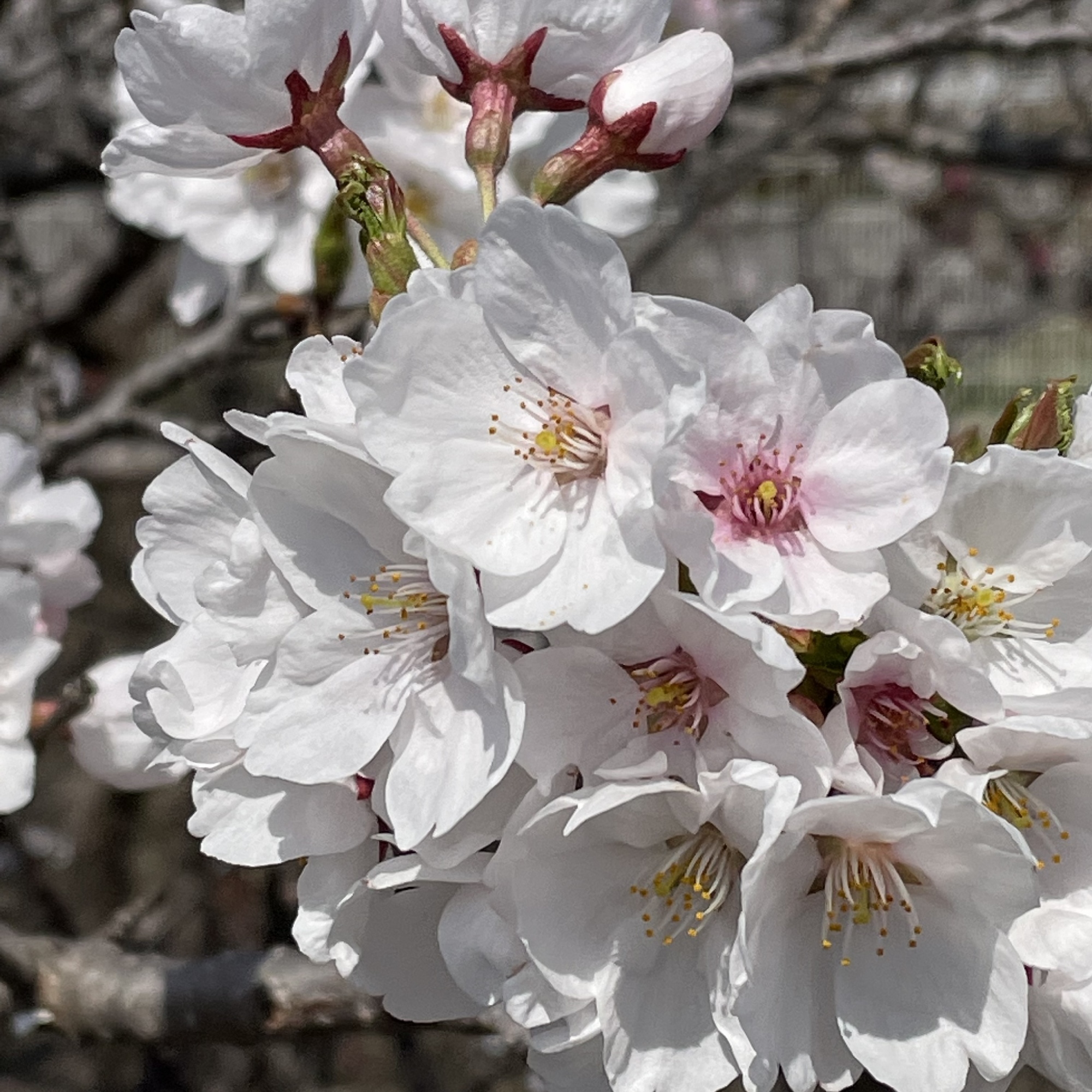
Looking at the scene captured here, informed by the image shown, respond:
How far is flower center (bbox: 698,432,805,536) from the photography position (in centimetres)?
98

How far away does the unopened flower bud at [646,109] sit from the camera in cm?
121

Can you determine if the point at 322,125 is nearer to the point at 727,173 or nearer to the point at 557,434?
the point at 557,434

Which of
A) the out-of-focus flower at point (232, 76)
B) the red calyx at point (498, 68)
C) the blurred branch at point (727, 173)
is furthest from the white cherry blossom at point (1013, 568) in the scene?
the blurred branch at point (727, 173)

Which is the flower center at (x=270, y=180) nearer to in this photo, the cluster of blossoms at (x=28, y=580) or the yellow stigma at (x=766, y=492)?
the cluster of blossoms at (x=28, y=580)

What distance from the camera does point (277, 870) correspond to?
263 cm

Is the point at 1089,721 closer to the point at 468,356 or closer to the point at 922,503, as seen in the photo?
the point at 922,503

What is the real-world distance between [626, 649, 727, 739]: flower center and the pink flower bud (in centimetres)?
55

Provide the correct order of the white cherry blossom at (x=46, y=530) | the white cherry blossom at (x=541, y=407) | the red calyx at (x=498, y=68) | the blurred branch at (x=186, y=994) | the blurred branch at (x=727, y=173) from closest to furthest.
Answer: the white cherry blossom at (x=541, y=407), the red calyx at (x=498, y=68), the blurred branch at (x=186, y=994), the white cherry blossom at (x=46, y=530), the blurred branch at (x=727, y=173)

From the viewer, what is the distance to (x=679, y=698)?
980 mm

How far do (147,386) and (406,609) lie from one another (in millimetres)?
1801

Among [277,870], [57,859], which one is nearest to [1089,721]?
[277,870]

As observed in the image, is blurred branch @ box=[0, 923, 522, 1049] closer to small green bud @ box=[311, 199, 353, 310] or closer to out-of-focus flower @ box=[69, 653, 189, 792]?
out-of-focus flower @ box=[69, 653, 189, 792]

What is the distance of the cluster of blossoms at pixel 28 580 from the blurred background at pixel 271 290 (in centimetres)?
10

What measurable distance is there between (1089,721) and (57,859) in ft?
16.1
